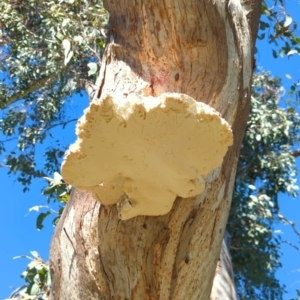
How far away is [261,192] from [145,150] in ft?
17.9

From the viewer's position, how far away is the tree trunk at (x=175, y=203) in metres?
1.58

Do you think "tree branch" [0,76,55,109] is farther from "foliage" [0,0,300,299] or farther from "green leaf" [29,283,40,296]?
"green leaf" [29,283,40,296]

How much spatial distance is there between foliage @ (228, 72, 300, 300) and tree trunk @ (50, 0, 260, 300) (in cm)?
454

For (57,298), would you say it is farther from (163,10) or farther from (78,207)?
(163,10)

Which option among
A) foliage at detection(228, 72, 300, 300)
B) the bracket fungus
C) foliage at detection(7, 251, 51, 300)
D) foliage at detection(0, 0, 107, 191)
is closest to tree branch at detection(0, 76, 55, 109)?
foliage at detection(0, 0, 107, 191)

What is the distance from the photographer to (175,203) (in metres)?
1.57

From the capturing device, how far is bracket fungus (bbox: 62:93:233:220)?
1.28 meters

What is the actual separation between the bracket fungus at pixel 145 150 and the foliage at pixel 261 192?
4.74 m

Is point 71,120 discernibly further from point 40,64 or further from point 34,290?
point 34,290

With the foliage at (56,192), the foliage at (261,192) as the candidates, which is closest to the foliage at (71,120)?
the foliage at (261,192)

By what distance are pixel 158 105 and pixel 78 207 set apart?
0.53 m

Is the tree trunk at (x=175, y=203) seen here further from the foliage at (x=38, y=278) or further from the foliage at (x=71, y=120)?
the foliage at (x=71, y=120)

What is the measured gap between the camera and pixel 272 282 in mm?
6723

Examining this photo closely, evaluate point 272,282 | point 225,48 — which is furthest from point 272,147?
point 225,48
